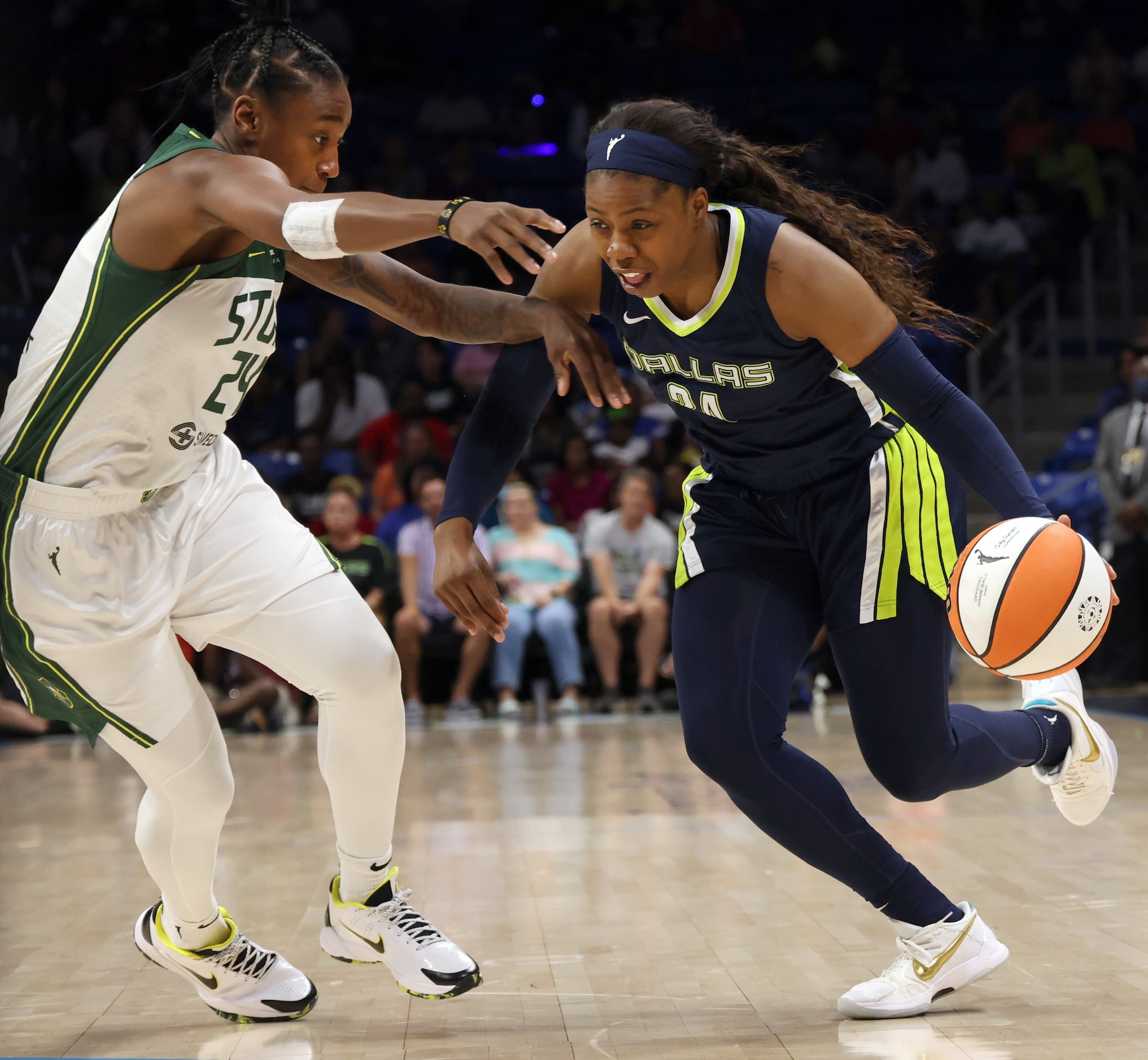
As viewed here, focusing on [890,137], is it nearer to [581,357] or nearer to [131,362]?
[581,357]

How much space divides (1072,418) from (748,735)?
999cm

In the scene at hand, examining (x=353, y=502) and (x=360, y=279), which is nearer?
(x=360, y=279)

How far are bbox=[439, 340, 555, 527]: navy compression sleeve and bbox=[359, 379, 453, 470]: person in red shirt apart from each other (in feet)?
21.4

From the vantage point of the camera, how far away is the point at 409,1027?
9.07ft

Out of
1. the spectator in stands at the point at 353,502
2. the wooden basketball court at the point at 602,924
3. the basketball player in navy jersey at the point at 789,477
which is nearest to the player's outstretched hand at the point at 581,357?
the basketball player in navy jersey at the point at 789,477

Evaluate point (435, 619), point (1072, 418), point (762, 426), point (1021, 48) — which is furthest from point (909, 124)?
point (762, 426)

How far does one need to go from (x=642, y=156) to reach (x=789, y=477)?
0.74 metres

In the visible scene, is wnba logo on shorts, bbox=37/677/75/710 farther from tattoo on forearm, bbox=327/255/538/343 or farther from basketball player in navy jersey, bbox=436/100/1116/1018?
tattoo on forearm, bbox=327/255/538/343

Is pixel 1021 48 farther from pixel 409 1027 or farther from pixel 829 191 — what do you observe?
pixel 409 1027

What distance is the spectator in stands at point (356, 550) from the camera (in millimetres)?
8344

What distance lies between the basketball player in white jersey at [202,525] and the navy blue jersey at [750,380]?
0.19 m

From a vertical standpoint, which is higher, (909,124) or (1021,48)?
(1021,48)

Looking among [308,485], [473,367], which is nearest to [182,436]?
[308,485]

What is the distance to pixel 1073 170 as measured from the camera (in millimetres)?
12406
